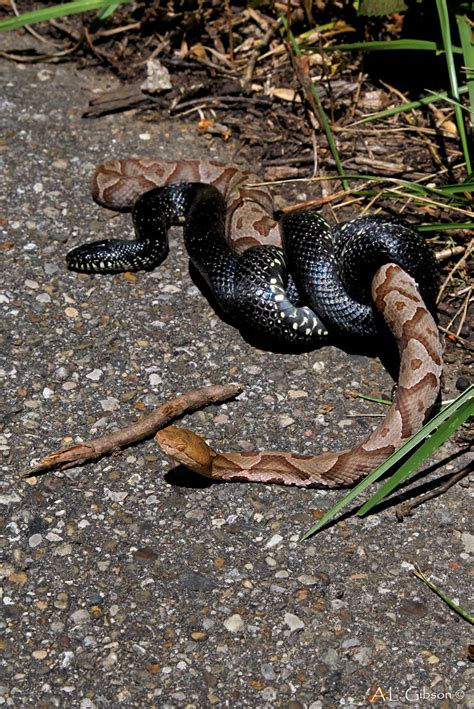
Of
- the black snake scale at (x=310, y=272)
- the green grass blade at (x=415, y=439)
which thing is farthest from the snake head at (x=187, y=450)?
the black snake scale at (x=310, y=272)

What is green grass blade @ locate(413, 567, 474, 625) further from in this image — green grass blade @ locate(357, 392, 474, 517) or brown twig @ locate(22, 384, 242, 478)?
brown twig @ locate(22, 384, 242, 478)

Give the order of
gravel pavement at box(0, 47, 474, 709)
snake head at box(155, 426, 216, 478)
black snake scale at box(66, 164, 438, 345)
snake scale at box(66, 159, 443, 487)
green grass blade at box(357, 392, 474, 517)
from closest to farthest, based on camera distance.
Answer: gravel pavement at box(0, 47, 474, 709) < green grass blade at box(357, 392, 474, 517) < snake head at box(155, 426, 216, 478) < snake scale at box(66, 159, 443, 487) < black snake scale at box(66, 164, 438, 345)

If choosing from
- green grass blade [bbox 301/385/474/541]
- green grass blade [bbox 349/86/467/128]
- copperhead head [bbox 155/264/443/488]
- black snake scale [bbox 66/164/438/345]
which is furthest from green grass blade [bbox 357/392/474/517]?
green grass blade [bbox 349/86/467/128]

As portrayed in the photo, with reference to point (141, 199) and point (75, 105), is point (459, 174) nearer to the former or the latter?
point (141, 199)

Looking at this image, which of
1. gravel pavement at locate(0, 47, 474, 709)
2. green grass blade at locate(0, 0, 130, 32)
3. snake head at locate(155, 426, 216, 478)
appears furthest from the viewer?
green grass blade at locate(0, 0, 130, 32)

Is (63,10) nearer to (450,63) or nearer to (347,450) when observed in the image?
(450,63)

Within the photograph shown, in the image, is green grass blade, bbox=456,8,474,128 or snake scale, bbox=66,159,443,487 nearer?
snake scale, bbox=66,159,443,487

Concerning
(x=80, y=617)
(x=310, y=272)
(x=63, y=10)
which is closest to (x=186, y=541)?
(x=80, y=617)

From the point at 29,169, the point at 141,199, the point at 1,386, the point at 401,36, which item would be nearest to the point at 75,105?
the point at 29,169

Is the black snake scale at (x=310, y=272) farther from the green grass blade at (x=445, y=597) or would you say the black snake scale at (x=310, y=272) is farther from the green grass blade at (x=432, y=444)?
the green grass blade at (x=445, y=597)
